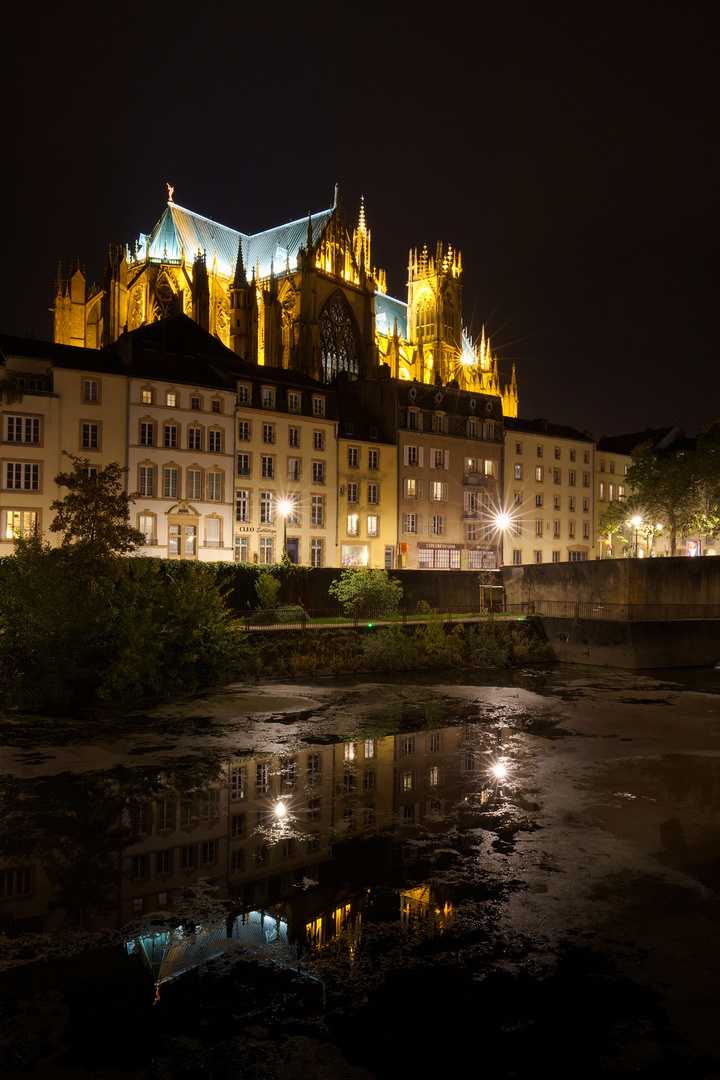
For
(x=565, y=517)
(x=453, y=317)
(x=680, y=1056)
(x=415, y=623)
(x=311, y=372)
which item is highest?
(x=453, y=317)

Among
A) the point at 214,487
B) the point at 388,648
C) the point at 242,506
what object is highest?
the point at 214,487

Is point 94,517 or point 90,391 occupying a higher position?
point 90,391

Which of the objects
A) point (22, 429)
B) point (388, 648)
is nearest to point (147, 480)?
point (22, 429)

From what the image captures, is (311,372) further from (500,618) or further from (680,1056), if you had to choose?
(680,1056)

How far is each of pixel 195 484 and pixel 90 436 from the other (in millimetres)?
6279

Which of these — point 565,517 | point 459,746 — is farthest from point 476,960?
point 565,517

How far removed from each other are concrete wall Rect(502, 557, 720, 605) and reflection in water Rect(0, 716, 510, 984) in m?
23.3

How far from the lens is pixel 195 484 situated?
44.8m

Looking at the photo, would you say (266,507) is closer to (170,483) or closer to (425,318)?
(170,483)

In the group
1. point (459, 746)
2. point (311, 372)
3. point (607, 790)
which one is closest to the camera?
point (607, 790)

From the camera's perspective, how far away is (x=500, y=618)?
39250mm

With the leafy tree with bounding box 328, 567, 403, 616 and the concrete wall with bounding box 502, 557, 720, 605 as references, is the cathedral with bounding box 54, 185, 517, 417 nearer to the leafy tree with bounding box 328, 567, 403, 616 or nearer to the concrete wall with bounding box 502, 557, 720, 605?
the concrete wall with bounding box 502, 557, 720, 605

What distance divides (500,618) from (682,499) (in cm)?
2303

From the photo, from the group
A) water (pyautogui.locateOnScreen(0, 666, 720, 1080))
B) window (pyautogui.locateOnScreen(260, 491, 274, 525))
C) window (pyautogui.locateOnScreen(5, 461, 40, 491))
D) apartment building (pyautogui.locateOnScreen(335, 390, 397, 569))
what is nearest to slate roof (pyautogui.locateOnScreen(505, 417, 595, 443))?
apartment building (pyautogui.locateOnScreen(335, 390, 397, 569))
